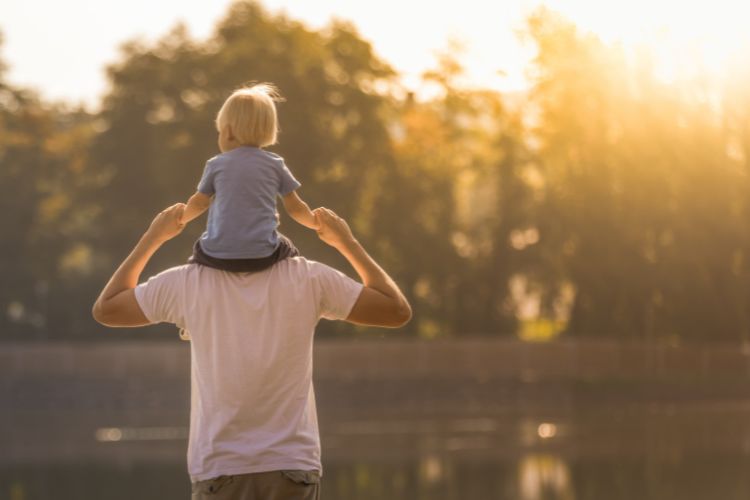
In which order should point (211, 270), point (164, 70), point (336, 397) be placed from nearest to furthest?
1. point (211, 270)
2. point (336, 397)
3. point (164, 70)

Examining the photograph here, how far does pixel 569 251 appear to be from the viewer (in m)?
49.5

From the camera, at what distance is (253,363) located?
4.30 meters

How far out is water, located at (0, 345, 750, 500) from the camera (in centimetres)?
2008

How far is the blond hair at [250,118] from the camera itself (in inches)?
173

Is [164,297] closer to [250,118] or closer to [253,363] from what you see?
[253,363]

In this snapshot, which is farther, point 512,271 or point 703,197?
point 512,271

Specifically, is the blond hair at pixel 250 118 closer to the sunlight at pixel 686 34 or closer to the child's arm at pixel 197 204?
the child's arm at pixel 197 204

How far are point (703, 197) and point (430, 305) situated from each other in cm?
953

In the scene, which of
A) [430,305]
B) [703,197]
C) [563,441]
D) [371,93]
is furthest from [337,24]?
[563,441]

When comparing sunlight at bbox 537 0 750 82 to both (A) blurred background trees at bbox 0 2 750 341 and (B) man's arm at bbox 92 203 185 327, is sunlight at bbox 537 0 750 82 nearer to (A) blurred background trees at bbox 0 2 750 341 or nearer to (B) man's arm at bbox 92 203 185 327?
(A) blurred background trees at bbox 0 2 750 341

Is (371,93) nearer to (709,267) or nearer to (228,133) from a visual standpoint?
(709,267)

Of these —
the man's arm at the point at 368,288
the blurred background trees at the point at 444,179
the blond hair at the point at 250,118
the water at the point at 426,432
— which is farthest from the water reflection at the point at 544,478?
the blurred background trees at the point at 444,179

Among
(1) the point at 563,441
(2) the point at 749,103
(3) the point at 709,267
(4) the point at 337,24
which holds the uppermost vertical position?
(4) the point at 337,24

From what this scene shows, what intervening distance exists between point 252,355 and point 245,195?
372mm
